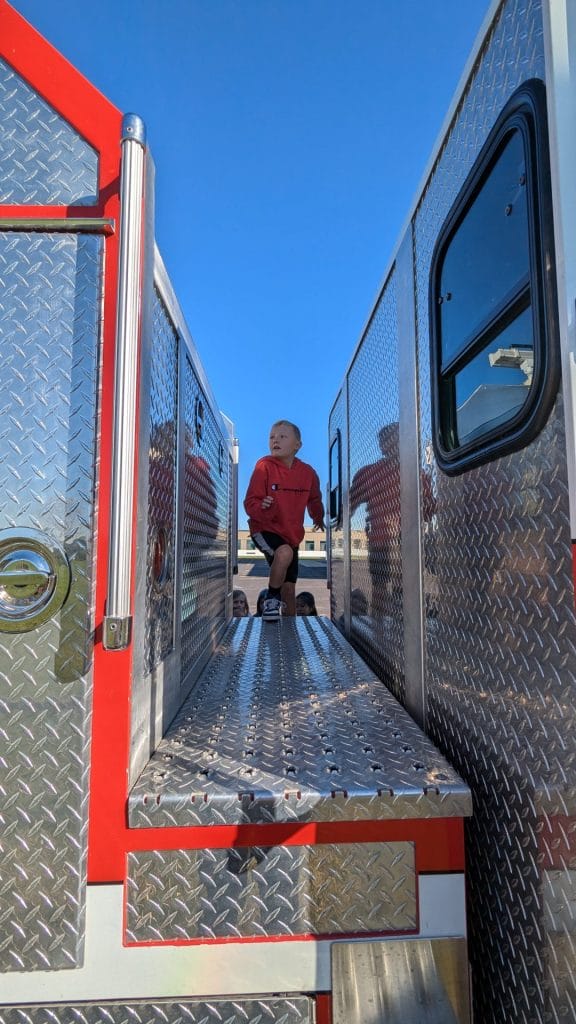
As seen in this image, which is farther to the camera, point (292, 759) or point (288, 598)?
point (288, 598)

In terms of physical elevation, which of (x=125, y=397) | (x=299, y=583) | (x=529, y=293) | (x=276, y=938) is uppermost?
(x=529, y=293)

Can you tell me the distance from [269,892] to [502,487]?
1045mm

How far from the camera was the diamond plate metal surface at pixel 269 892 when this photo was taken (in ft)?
3.96

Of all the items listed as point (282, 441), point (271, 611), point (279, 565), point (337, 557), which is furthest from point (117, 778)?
point (282, 441)

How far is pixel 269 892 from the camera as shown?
4.00ft

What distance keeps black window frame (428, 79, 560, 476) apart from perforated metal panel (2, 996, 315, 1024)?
1297 millimetres

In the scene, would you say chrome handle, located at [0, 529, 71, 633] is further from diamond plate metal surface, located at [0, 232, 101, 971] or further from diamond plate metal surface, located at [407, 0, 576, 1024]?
diamond plate metal surface, located at [407, 0, 576, 1024]

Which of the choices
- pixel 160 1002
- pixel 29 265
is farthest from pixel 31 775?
pixel 29 265

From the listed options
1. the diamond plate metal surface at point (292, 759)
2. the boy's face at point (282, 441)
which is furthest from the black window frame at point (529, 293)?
the boy's face at point (282, 441)

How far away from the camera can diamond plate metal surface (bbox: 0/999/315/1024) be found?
117cm

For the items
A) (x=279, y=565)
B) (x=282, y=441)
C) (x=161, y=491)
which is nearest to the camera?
(x=161, y=491)

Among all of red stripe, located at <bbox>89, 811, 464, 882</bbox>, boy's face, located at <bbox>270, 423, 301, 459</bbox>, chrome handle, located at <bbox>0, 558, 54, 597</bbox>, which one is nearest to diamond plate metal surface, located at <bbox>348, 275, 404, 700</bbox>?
red stripe, located at <bbox>89, 811, 464, 882</bbox>

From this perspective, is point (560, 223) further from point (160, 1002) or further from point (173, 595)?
point (160, 1002)

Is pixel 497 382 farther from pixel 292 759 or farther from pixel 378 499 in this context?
pixel 378 499
